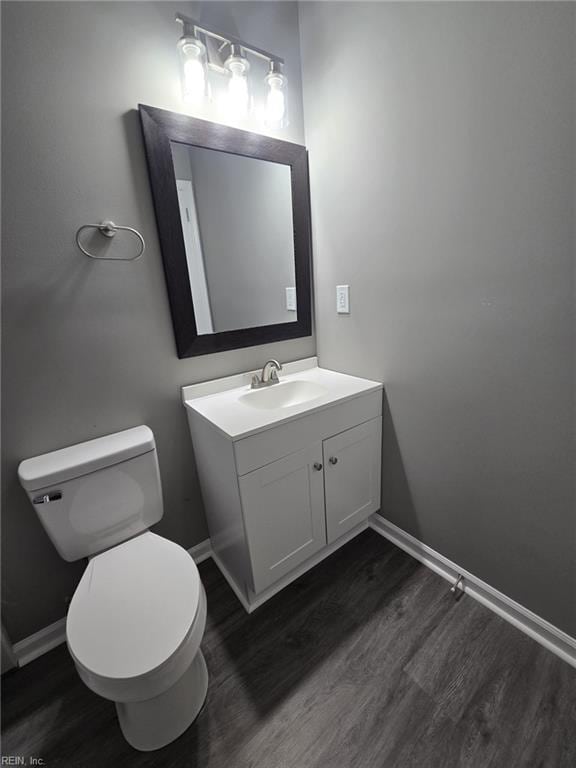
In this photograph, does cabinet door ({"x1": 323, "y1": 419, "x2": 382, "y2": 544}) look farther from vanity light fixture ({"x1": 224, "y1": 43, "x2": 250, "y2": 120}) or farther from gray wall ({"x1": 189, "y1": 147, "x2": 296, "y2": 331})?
vanity light fixture ({"x1": 224, "y1": 43, "x2": 250, "y2": 120})

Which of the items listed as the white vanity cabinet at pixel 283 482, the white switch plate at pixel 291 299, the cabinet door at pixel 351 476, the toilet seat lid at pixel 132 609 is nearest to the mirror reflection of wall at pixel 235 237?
the white switch plate at pixel 291 299

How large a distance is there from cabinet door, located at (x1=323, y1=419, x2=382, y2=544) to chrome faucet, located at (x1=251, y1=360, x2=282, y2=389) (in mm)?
431

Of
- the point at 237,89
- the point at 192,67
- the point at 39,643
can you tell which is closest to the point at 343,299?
the point at 237,89

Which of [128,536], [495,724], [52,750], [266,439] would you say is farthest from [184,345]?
[495,724]

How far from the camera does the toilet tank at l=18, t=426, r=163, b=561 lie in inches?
41.6

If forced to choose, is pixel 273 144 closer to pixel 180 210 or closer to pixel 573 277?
pixel 180 210

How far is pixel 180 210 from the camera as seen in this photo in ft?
4.24

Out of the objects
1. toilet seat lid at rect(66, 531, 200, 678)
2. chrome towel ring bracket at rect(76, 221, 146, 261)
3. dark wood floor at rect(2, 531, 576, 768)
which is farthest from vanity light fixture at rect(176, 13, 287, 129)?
dark wood floor at rect(2, 531, 576, 768)

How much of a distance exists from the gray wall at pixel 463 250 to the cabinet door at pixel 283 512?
0.46m

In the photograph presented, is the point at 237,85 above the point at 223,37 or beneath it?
beneath

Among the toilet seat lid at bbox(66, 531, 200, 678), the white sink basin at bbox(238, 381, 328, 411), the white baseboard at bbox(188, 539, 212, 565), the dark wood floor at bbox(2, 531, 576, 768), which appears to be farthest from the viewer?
the white baseboard at bbox(188, 539, 212, 565)

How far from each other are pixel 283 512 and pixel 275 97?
173 centimetres

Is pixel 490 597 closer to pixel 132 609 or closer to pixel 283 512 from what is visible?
pixel 283 512

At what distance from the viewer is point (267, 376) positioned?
62.1 inches
